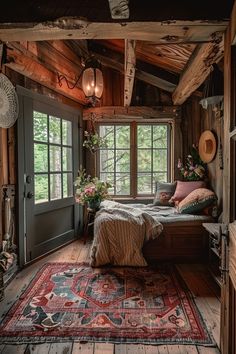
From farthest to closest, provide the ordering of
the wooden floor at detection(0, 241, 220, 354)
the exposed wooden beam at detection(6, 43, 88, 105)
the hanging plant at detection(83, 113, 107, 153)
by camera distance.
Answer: the hanging plant at detection(83, 113, 107, 153) → the exposed wooden beam at detection(6, 43, 88, 105) → the wooden floor at detection(0, 241, 220, 354)

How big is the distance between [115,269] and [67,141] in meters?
2.08

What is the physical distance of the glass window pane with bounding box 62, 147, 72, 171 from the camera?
3904 mm

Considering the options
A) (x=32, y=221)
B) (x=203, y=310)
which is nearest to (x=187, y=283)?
(x=203, y=310)

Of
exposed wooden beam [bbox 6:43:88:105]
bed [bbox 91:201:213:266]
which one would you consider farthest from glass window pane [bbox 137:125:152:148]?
bed [bbox 91:201:213:266]

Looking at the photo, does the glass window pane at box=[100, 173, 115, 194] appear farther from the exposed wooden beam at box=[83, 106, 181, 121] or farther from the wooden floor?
the wooden floor

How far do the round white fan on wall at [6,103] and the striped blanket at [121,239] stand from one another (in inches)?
57.6

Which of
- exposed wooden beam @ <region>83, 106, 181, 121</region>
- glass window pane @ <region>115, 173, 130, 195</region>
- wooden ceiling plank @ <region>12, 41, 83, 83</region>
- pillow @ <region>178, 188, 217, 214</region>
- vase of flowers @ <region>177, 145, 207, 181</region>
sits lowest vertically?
pillow @ <region>178, 188, 217, 214</region>

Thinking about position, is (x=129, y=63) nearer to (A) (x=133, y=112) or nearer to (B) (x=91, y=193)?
(A) (x=133, y=112)

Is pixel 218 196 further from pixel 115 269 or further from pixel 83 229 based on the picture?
pixel 83 229

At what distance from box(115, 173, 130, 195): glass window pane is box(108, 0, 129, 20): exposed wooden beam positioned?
3262 mm

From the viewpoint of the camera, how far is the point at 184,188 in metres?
3.79

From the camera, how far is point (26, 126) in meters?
3.02

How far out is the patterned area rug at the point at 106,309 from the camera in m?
1.79

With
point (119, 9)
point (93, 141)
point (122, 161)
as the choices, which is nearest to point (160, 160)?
point (122, 161)
